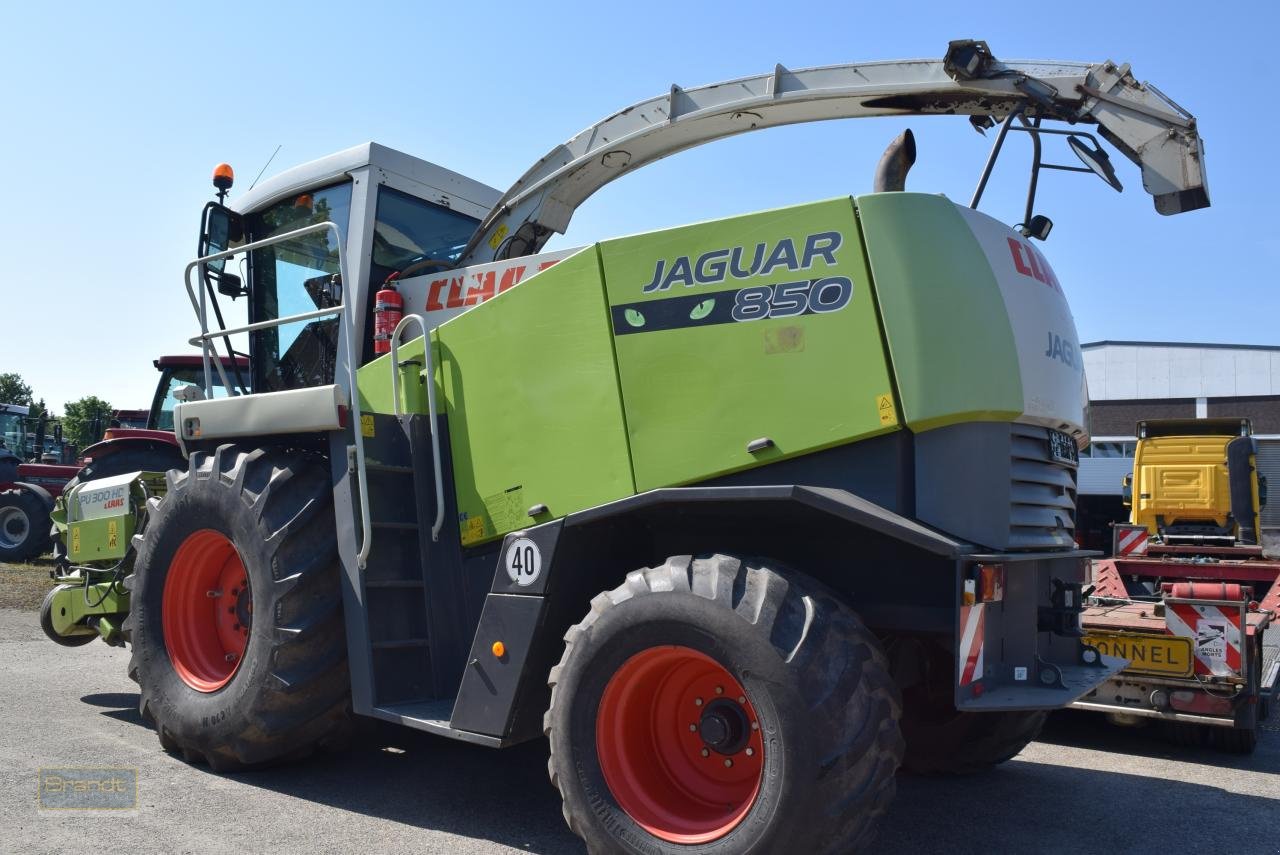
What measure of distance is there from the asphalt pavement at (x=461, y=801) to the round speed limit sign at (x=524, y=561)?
1.05 metres

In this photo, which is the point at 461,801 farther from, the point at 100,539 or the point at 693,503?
the point at 100,539

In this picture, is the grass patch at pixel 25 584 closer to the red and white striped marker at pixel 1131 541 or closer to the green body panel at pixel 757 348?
the green body panel at pixel 757 348

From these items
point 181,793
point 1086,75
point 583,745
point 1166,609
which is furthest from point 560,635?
point 1166,609

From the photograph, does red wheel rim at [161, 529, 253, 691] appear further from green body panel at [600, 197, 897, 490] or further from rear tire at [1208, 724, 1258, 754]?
rear tire at [1208, 724, 1258, 754]

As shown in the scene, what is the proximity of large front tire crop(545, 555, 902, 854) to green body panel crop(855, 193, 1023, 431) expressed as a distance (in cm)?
83

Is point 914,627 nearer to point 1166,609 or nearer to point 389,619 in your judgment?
point 389,619

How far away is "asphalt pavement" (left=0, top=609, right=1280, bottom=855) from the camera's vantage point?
4.09 m

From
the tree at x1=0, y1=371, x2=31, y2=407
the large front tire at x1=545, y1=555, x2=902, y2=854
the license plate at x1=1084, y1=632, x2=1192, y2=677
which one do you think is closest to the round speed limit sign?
the large front tire at x1=545, y1=555, x2=902, y2=854

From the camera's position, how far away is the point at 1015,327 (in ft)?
12.8

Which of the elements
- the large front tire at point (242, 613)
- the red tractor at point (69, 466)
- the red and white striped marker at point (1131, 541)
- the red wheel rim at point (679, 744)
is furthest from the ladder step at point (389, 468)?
the red and white striped marker at point (1131, 541)

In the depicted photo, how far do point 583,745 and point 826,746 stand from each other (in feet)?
3.01

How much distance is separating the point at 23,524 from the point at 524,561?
14308mm

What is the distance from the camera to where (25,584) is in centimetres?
1305

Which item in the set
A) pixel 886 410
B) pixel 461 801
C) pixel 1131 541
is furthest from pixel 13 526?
pixel 886 410
